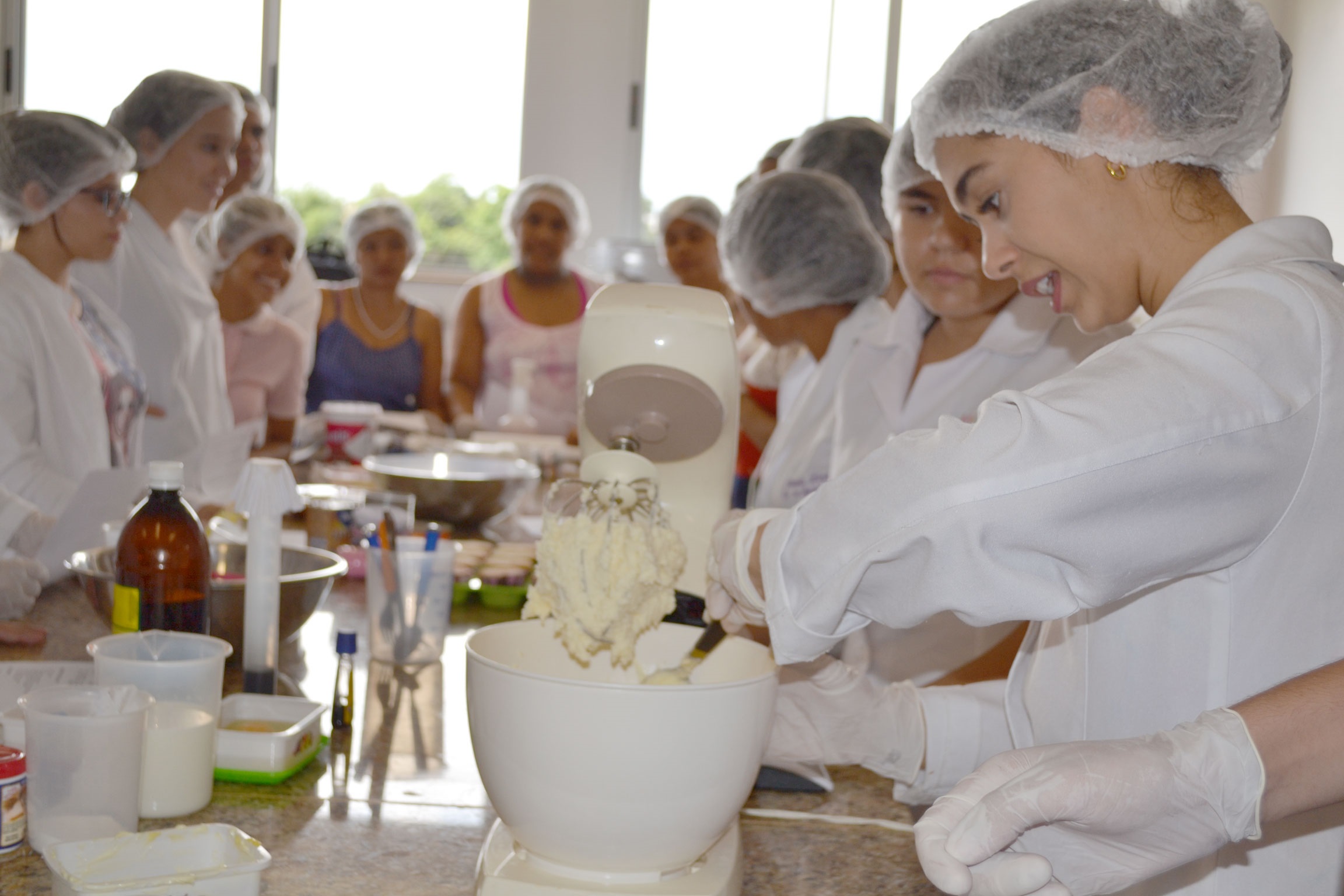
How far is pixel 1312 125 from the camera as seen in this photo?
4672 mm

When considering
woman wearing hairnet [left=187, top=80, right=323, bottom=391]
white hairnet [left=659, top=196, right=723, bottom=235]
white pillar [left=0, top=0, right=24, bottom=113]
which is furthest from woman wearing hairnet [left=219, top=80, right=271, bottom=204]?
white pillar [left=0, top=0, right=24, bottom=113]

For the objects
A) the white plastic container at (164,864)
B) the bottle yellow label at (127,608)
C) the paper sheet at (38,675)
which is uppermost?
the bottle yellow label at (127,608)

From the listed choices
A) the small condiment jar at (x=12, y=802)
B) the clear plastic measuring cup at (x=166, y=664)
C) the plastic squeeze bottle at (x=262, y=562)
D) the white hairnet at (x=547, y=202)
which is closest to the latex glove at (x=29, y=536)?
the plastic squeeze bottle at (x=262, y=562)

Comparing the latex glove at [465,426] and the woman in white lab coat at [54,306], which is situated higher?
the woman in white lab coat at [54,306]

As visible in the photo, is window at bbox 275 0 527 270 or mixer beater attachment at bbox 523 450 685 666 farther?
window at bbox 275 0 527 270

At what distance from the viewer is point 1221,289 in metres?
0.85

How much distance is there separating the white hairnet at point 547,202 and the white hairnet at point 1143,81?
351 cm

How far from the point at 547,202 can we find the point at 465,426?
3.66 ft

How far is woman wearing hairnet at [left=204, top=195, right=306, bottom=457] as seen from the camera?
11.5ft

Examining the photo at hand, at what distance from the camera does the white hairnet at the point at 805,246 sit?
7.32 ft

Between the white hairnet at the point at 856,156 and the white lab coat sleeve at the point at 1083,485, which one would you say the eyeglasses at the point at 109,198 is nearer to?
the white hairnet at the point at 856,156

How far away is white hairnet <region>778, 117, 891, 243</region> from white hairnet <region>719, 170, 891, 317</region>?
0.28 m

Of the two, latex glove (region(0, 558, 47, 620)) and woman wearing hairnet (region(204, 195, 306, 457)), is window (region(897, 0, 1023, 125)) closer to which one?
woman wearing hairnet (region(204, 195, 306, 457))

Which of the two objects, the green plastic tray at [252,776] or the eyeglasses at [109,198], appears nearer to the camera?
the green plastic tray at [252,776]
